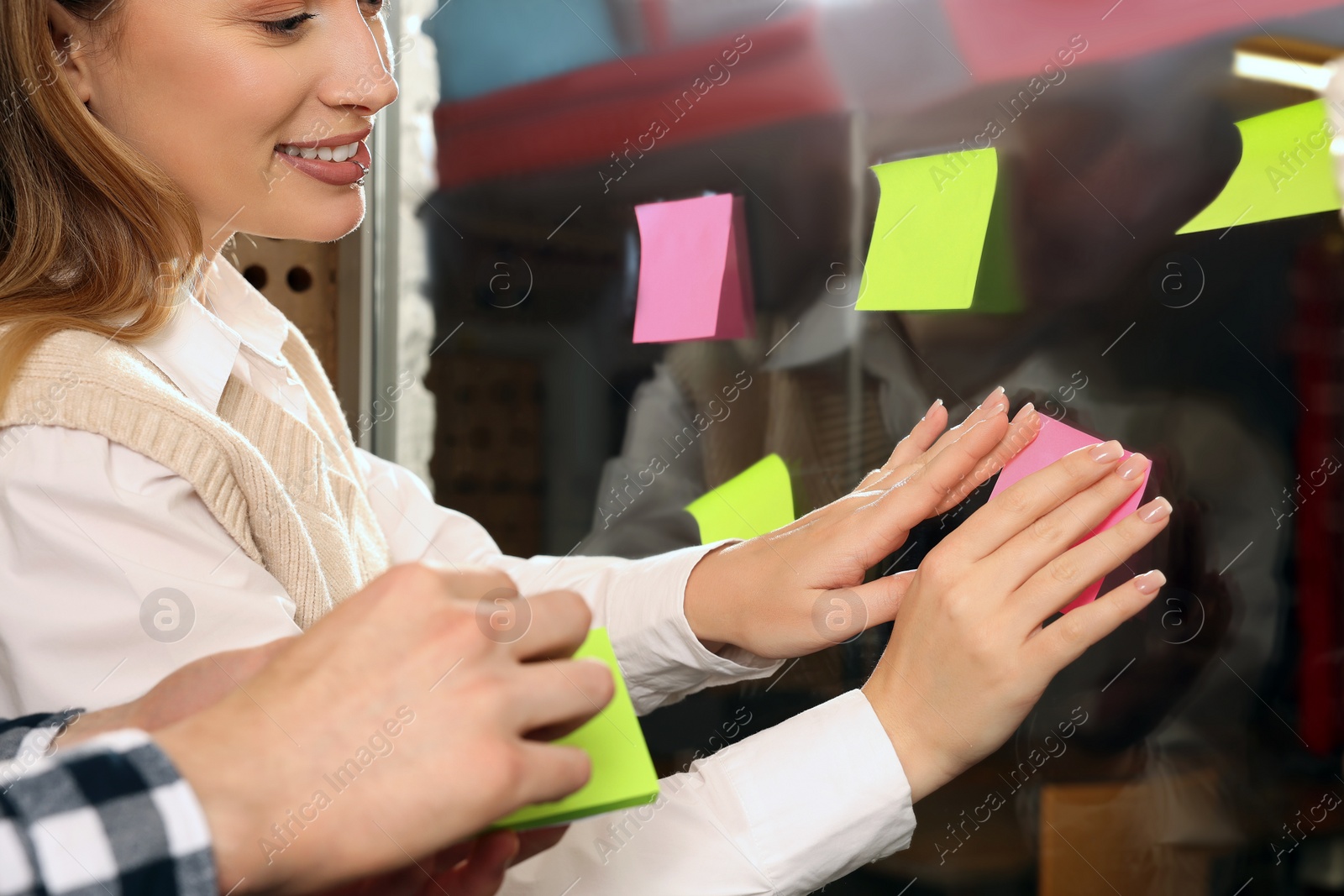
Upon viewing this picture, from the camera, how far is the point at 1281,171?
54 cm

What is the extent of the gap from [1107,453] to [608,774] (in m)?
0.29

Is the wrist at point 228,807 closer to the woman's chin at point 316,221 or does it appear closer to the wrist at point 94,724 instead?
the wrist at point 94,724

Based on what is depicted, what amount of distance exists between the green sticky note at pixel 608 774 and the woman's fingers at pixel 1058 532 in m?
0.20

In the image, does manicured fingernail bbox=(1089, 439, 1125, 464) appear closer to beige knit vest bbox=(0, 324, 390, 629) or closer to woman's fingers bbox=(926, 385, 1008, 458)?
woman's fingers bbox=(926, 385, 1008, 458)

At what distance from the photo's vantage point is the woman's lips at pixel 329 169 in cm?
68

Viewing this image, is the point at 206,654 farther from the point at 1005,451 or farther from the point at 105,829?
the point at 1005,451

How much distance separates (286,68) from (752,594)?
42 cm

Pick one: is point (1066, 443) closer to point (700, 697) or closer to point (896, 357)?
point (896, 357)

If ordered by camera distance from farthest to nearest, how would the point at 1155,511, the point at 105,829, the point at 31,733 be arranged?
the point at 1155,511 < the point at 31,733 < the point at 105,829

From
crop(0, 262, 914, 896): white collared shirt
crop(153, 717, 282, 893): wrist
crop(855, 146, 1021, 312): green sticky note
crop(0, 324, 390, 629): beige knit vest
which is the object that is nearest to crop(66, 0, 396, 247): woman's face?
crop(0, 324, 390, 629): beige knit vest

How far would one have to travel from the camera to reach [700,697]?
81 cm

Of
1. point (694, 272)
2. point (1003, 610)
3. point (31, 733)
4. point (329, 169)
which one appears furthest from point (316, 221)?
point (1003, 610)

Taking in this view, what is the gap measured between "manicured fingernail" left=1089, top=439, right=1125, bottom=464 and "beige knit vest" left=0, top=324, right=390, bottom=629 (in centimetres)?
41

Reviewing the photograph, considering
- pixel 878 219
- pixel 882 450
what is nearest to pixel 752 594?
pixel 882 450
